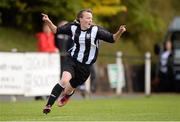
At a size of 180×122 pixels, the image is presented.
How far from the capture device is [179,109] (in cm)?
1811

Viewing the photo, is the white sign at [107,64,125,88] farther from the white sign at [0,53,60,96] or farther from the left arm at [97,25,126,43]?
the left arm at [97,25,126,43]

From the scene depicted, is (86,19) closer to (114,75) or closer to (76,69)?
(76,69)

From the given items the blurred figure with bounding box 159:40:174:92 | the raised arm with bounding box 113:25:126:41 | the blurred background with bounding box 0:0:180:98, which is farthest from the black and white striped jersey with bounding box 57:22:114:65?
the blurred figure with bounding box 159:40:174:92

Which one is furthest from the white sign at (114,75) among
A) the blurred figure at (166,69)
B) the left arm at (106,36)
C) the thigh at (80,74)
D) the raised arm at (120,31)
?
the raised arm at (120,31)

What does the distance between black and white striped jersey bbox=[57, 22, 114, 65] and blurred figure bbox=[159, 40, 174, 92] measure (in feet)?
45.7

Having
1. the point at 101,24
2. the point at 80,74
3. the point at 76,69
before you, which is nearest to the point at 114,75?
the point at 101,24

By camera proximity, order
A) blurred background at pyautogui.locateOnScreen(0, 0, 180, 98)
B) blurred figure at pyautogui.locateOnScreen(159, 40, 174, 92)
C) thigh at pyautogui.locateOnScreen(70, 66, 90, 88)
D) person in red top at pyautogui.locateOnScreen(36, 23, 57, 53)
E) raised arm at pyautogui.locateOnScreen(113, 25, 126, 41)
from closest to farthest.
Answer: raised arm at pyautogui.locateOnScreen(113, 25, 126, 41) → thigh at pyautogui.locateOnScreen(70, 66, 90, 88) → person in red top at pyautogui.locateOnScreen(36, 23, 57, 53) → blurred background at pyautogui.locateOnScreen(0, 0, 180, 98) → blurred figure at pyautogui.locateOnScreen(159, 40, 174, 92)

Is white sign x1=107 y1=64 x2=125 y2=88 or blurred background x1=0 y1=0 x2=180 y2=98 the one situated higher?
blurred background x1=0 y1=0 x2=180 y2=98

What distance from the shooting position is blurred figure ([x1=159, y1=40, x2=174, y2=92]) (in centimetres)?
3055

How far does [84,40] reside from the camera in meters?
16.2

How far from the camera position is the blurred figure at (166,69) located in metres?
30.5

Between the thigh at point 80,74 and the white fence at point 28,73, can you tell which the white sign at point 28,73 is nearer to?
the white fence at point 28,73

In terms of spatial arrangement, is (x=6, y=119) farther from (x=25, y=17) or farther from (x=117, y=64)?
(x=25, y=17)

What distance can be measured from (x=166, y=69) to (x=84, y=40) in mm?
14896
